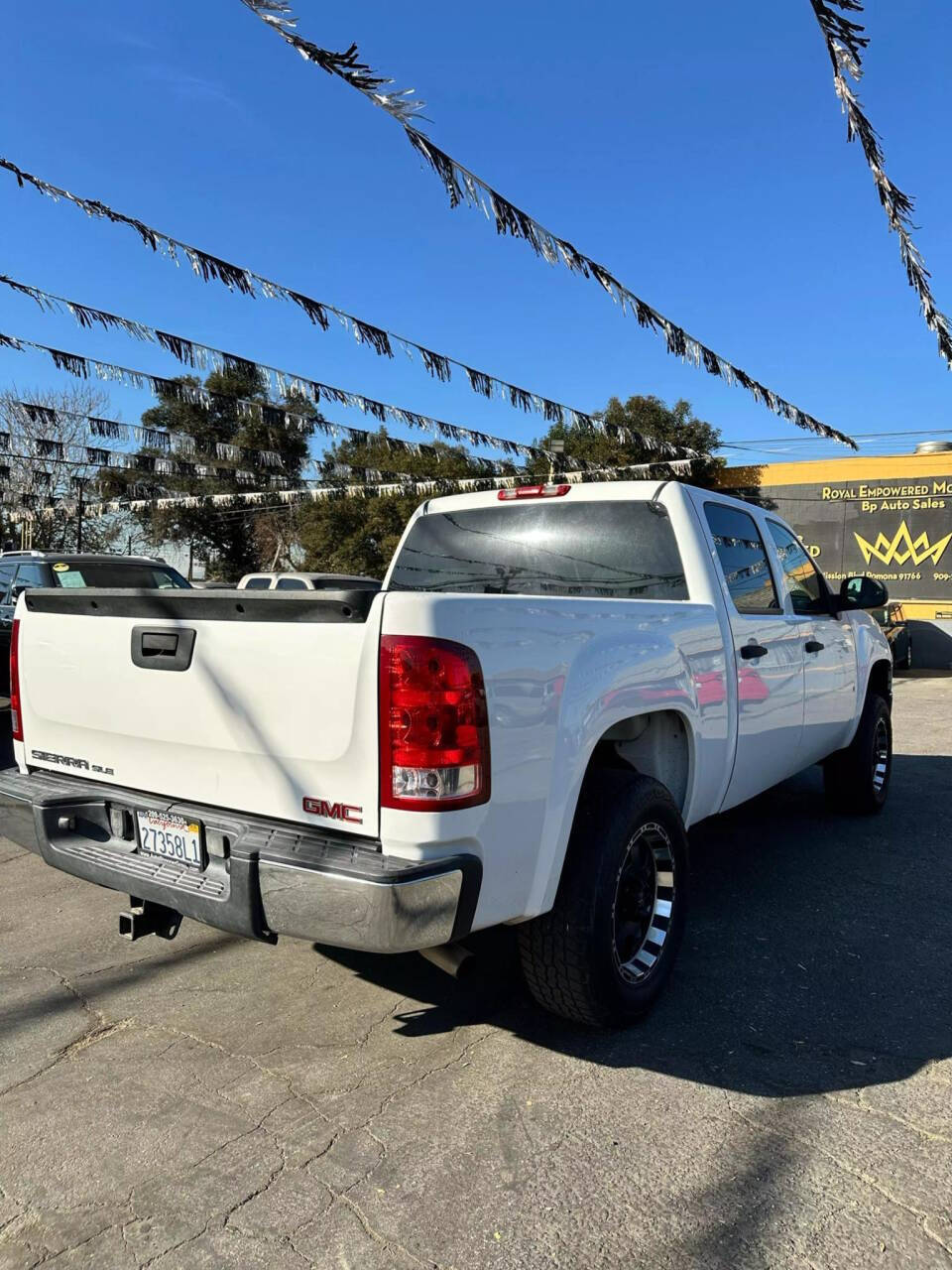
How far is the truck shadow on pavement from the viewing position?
2863 mm

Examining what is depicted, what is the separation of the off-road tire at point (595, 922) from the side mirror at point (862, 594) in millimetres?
2609

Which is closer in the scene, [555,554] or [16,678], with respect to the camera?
[16,678]

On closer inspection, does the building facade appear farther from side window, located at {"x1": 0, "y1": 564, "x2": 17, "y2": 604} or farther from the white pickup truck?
the white pickup truck

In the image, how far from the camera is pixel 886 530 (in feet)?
69.3

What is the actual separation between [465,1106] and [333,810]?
964mm

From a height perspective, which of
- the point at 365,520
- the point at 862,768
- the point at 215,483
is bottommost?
the point at 862,768

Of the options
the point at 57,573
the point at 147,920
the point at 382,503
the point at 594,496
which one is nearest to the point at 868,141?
the point at 594,496

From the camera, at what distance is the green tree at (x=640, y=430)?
26.0 meters

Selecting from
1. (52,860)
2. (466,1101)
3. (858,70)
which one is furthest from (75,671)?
(858,70)

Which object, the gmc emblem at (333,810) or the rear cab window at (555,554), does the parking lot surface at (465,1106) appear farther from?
the rear cab window at (555,554)

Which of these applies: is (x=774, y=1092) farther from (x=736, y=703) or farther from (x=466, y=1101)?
(x=736, y=703)

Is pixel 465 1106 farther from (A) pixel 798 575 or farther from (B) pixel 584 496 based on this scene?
(A) pixel 798 575

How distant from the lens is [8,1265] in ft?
6.43

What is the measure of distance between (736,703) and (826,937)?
1.08 m
